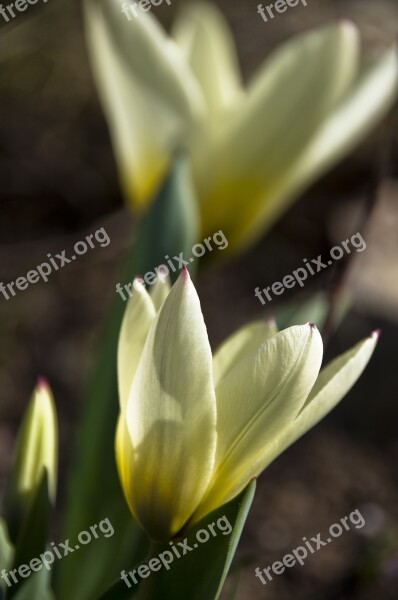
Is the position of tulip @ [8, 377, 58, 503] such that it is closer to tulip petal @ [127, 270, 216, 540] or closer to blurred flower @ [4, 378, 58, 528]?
blurred flower @ [4, 378, 58, 528]

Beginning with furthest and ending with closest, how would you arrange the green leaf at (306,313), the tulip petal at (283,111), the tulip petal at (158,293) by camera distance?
1. the tulip petal at (283,111)
2. the green leaf at (306,313)
3. the tulip petal at (158,293)

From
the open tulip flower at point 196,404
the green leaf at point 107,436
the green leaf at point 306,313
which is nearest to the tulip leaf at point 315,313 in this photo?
the green leaf at point 306,313

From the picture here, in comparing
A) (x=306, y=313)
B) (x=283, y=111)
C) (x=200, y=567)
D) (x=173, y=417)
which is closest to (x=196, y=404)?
(x=173, y=417)

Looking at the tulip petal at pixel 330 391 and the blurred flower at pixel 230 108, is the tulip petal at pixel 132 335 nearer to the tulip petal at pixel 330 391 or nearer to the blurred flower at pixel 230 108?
the tulip petal at pixel 330 391

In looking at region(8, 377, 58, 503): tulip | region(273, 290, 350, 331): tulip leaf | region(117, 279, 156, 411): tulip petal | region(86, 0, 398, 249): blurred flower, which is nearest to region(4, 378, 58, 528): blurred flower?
region(8, 377, 58, 503): tulip

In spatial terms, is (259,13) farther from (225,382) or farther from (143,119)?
(225,382)
